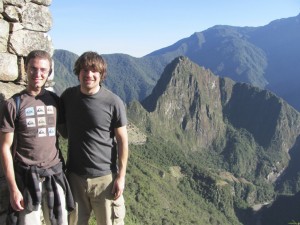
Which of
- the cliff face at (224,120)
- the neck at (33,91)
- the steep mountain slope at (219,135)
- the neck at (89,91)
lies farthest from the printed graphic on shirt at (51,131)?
the cliff face at (224,120)

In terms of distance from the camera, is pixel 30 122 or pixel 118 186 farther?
pixel 118 186

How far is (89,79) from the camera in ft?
13.9

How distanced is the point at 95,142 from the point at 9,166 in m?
0.90

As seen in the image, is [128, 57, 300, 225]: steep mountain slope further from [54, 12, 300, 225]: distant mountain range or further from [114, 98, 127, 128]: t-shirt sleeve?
[114, 98, 127, 128]: t-shirt sleeve

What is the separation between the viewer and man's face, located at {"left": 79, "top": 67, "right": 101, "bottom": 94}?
4238mm

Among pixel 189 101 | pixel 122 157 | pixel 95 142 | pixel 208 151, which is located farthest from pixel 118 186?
pixel 208 151

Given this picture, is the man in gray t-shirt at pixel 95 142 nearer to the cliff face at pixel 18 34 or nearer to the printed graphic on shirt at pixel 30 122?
the printed graphic on shirt at pixel 30 122

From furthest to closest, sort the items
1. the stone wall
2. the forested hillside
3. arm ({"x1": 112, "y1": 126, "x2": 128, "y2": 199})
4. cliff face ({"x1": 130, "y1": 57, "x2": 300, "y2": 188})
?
cliff face ({"x1": 130, "y1": 57, "x2": 300, "y2": 188}), the forested hillside, the stone wall, arm ({"x1": 112, "y1": 126, "x2": 128, "y2": 199})

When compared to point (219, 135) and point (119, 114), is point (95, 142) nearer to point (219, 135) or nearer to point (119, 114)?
point (119, 114)

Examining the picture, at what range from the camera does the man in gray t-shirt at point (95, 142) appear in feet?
14.2

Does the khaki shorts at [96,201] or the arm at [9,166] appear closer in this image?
the arm at [9,166]

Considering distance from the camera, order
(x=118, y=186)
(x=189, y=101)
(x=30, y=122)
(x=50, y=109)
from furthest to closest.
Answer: (x=189, y=101), (x=118, y=186), (x=50, y=109), (x=30, y=122)

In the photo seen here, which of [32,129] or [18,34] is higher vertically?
[18,34]

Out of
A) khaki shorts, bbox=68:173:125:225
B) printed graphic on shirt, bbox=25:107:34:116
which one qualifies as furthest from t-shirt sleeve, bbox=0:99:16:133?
khaki shorts, bbox=68:173:125:225
